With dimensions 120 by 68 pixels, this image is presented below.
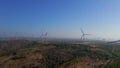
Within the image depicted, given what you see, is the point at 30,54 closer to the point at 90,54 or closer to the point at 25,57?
the point at 25,57

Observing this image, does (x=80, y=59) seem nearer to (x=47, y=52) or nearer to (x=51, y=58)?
(x=51, y=58)

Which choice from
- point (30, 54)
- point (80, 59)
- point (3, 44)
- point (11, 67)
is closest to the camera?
point (11, 67)

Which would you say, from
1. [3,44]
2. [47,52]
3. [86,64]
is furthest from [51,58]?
[3,44]

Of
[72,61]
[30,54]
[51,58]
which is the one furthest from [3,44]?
[72,61]

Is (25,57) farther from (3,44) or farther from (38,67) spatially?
(3,44)

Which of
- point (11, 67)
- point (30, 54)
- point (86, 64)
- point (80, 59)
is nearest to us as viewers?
point (11, 67)

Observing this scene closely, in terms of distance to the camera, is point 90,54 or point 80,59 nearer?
point 80,59

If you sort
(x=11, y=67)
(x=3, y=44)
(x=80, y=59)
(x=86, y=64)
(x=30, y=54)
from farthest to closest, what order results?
(x=3, y=44) < (x=30, y=54) < (x=80, y=59) < (x=86, y=64) < (x=11, y=67)

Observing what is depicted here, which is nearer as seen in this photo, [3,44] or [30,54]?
[30,54]
